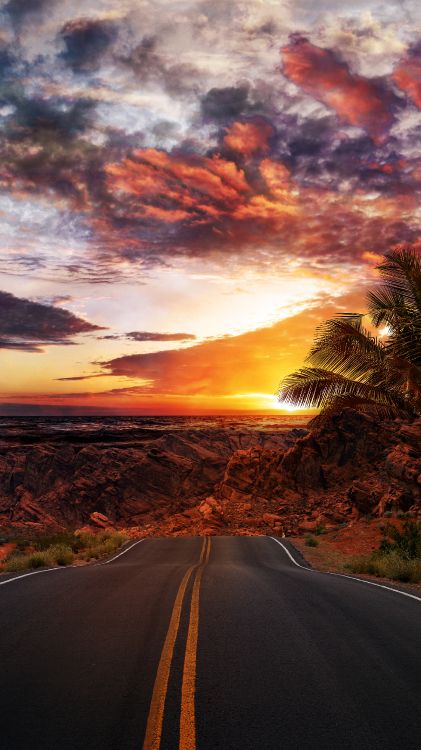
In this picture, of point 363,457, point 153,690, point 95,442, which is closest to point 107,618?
point 153,690

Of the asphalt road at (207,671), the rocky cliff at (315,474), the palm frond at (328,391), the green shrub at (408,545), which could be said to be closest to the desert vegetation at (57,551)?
the asphalt road at (207,671)

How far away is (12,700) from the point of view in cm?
499

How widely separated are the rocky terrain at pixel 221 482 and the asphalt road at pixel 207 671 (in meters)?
25.2

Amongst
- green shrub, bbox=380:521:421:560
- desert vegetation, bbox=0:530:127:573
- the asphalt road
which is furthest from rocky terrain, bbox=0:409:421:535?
the asphalt road

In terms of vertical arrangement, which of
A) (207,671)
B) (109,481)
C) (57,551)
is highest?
(207,671)

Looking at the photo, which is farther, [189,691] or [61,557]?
[61,557]

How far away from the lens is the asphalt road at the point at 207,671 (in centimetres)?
434

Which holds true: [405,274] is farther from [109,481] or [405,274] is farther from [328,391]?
[109,481]

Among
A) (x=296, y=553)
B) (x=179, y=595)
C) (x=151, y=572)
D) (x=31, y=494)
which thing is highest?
(x=179, y=595)

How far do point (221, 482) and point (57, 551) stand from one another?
27.4 meters

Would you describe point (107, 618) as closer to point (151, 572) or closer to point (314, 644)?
point (314, 644)

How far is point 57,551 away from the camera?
69.3 ft

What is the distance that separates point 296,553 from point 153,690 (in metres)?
21.8

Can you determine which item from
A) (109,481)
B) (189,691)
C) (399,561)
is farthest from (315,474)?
(189,691)
